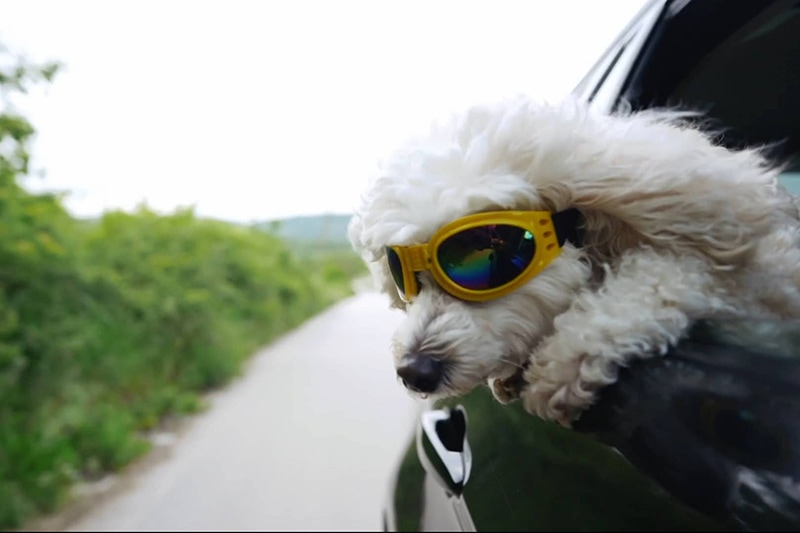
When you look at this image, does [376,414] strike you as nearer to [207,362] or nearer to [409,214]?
[207,362]

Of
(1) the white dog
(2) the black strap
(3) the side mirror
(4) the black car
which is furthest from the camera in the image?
(3) the side mirror

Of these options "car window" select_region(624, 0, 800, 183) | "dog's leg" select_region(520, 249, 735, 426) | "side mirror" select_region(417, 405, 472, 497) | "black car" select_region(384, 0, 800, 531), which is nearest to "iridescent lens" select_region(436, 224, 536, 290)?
"dog's leg" select_region(520, 249, 735, 426)

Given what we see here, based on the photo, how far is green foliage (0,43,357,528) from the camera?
4.60 meters

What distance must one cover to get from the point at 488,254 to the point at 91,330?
15.6ft

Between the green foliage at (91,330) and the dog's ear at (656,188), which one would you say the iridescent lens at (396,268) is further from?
the green foliage at (91,330)

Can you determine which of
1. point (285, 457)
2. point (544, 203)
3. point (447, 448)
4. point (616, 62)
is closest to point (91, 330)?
point (285, 457)

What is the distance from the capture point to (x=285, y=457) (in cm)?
590

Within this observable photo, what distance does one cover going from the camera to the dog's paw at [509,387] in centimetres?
135

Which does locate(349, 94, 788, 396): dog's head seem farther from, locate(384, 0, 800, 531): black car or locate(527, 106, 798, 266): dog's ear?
locate(384, 0, 800, 531): black car

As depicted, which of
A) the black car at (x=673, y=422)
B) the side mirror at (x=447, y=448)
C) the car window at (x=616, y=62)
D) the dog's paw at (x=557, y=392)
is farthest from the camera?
the car window at (x=616, y=62)

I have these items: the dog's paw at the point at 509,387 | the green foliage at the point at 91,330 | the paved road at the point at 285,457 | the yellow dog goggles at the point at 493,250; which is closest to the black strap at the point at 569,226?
the yellow dog goggles at the point at 493,250

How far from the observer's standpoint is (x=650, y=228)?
4.41 ft

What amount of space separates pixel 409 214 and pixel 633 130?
45 centimetres

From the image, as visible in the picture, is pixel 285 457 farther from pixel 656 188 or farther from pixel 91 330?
pixel 656 188
